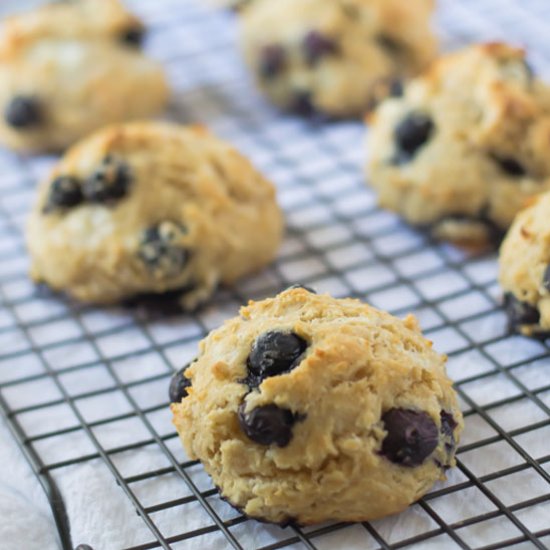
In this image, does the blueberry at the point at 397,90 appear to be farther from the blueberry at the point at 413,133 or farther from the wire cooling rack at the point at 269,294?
the wire cooling rack at the point at 269,294

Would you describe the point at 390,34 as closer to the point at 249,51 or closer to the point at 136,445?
the point at 249,51

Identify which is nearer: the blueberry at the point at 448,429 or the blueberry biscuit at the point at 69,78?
the blueberry at the point at 448,429

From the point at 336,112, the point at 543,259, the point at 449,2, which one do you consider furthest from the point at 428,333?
the point at 449,2

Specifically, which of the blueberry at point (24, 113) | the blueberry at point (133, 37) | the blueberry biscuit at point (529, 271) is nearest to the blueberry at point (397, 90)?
the blueberry biscuit at point (529, 271)

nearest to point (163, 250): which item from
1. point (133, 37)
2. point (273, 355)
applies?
point (273, 355)

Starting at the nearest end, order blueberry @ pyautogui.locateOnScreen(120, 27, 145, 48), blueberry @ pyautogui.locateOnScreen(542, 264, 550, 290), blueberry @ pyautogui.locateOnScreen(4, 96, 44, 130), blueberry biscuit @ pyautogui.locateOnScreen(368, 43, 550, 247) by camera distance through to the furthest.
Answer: blueberry @ pyautogui.locateOnScreen(542, 264, 550, 290)
blueberry biscuit @ pyautogui.locateOnScreen(368, 43, 550, 247)
blueberry @ pyautogui.locateOnScreen(4, 96, 44, 130)
blueberry @ pyautogui.locateOnScreen(120, 27, 145, 48)

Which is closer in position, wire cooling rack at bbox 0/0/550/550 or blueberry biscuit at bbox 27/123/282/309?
wire cooling rack at bbox 0/0/550/550

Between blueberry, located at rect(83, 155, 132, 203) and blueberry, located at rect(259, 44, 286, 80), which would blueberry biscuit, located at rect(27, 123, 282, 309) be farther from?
blueberry, located at rect(259, 44, 286, 80)

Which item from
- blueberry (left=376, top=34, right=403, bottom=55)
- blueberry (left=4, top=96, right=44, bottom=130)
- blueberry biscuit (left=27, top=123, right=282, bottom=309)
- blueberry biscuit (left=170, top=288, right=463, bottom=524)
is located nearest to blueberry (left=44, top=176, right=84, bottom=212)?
blueberry biscuit (left=27, top=123, right=282, bottom=309)
